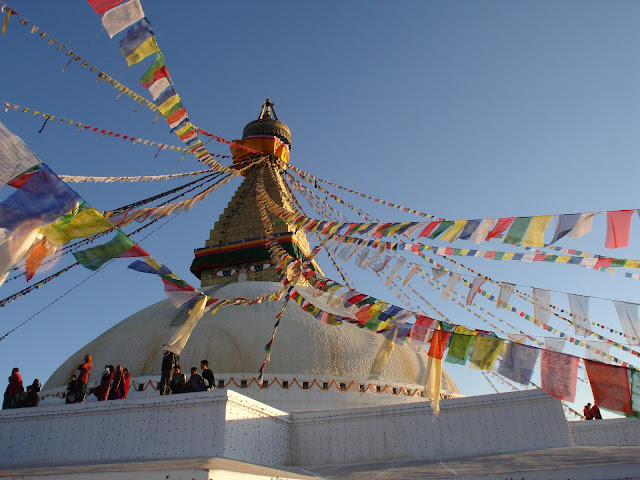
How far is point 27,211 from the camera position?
163 inches

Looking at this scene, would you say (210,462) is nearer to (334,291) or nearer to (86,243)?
(334,291)

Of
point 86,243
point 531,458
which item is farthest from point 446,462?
point 86,243

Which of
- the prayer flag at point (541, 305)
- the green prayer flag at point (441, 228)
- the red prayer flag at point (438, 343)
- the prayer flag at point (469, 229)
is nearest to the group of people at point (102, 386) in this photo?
the red prayer flag at point (438, 343)

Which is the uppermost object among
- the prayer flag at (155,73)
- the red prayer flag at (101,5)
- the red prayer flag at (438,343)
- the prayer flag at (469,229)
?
the prayer flag at (155,73)

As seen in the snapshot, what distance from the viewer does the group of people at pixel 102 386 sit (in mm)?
6523

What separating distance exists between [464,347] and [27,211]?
4.38 m

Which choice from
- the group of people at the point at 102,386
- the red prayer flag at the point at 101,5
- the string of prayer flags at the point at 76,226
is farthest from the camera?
the group of people at the point at 102,386

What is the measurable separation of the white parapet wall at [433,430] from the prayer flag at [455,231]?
2070 millimetres

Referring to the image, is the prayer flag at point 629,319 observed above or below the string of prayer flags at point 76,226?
below

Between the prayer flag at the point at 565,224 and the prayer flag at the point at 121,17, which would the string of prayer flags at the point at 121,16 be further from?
the prayer flag at the point at 565,224

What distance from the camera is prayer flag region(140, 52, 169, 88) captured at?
574 cm

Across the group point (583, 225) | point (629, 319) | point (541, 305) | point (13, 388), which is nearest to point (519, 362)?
point (541, 305)

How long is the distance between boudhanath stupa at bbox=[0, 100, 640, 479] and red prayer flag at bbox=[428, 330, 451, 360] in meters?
0.19

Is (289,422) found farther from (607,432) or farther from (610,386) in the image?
(607,432)
